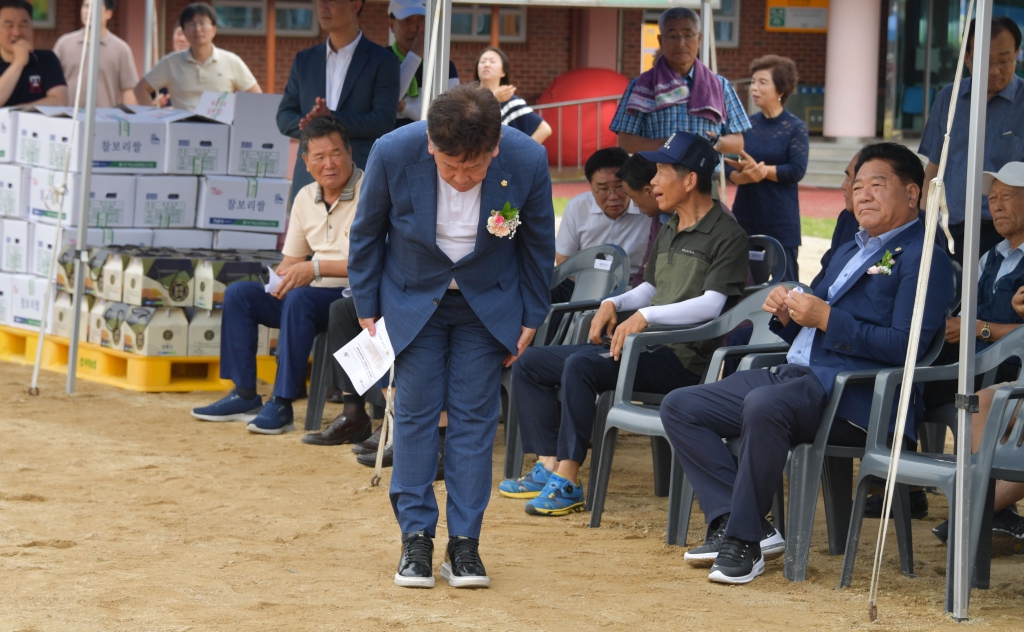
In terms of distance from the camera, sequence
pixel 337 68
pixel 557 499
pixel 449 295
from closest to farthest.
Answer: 1. pixel 449 295
2. pixel 557 499
3. pixel 337 68

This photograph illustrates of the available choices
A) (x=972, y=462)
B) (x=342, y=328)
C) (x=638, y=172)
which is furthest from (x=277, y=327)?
(x=972, y=462)

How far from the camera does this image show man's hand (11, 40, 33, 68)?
8.38 m

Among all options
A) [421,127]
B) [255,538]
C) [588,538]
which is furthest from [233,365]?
[421,127]

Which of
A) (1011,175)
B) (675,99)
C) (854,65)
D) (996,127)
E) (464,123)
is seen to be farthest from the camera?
(854,65)

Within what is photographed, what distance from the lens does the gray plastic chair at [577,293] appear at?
5.70 meters

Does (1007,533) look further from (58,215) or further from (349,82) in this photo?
(58,215)

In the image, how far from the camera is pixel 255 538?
15.2ft

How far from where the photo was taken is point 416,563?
4047 mm

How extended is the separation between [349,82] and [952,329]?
12.4ft

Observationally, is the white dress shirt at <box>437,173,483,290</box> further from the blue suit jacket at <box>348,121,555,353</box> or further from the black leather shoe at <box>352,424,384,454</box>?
the black leather shoe at <box>352,424,384,454</box>

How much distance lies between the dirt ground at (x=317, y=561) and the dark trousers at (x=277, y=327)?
1.53ft

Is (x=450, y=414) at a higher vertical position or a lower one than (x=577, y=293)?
lower

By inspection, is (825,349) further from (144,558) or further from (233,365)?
(233,365)

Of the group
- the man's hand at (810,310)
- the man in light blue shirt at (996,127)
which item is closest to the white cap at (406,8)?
the man in light blue shirt at (996,127)
